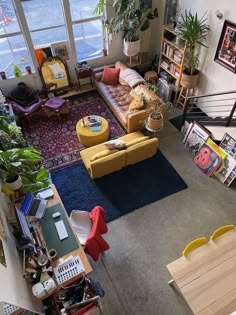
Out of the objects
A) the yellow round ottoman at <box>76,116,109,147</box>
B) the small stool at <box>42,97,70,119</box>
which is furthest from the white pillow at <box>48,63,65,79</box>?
the yellow round ottoman at <box>76,116,109,147</box>

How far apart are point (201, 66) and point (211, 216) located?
3178 mm

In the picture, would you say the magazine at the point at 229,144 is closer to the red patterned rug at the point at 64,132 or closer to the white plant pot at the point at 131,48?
the red patterned rug at the point at 64,132

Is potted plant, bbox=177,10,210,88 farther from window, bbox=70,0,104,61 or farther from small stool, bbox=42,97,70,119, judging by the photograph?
small stool, bbox=42,97,70,119

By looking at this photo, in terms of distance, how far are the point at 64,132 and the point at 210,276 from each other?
402 cm

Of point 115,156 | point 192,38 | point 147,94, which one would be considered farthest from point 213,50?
point 115,156

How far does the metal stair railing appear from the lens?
475 cm

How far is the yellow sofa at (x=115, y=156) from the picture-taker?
4379 millimetres

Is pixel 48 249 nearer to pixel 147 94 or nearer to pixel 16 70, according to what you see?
pixel 147 94

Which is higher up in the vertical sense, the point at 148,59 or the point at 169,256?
the point at 148,59

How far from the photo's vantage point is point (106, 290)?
3363 millimetres

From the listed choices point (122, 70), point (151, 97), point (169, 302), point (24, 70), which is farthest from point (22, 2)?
point (169, 302)

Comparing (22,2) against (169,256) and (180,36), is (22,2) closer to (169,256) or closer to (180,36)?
(180,36)

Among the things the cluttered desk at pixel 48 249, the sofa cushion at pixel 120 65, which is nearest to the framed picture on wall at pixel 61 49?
the sofa cushion at pixel 120 65

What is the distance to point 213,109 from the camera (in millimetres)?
5453
